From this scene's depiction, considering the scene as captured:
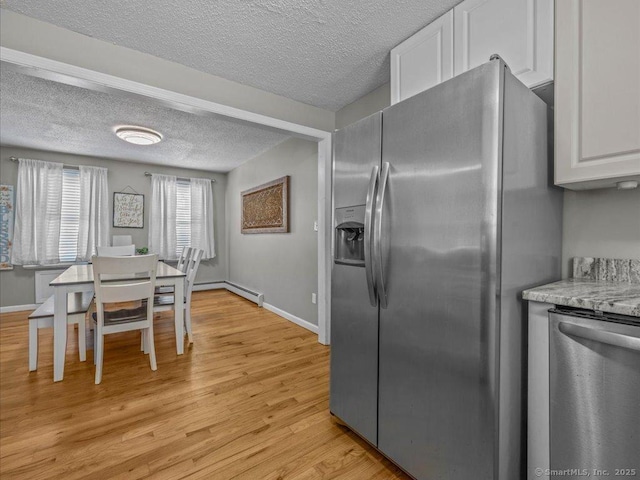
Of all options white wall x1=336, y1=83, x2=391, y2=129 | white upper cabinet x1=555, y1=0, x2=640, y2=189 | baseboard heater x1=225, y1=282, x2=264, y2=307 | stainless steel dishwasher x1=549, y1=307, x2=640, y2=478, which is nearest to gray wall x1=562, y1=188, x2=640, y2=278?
white upper cabinet x1=555, y1=0, x2=640, y2=189

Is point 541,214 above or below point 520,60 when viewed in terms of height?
below

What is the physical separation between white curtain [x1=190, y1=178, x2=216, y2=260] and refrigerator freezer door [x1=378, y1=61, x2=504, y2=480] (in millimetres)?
5242

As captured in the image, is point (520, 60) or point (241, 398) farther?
point (241, 398)

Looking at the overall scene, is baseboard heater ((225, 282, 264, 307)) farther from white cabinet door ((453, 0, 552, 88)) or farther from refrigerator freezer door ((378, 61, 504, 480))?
white cabinet door ((453, 0, 552, 88))

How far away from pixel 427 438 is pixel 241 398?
4.35 ft

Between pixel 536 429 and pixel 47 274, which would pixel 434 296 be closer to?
pixel 536 429

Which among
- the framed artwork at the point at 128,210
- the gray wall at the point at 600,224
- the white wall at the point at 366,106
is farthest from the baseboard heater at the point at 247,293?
the gray wall at the point at 600,224

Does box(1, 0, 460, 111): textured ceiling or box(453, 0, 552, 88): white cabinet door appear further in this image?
box(1, 0, 460, 111): textured ceiling

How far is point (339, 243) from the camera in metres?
1.72

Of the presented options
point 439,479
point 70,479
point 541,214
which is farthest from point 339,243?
point 70,479

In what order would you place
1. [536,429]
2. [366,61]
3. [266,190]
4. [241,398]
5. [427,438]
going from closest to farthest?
[536,429]
[427,438]
[241,398]
[366,61]
[266,190]

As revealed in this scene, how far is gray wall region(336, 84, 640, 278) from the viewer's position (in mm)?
1304

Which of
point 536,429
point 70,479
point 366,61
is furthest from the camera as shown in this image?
point 366,61

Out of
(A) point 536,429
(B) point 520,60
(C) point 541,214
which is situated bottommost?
(A) point 536,429
